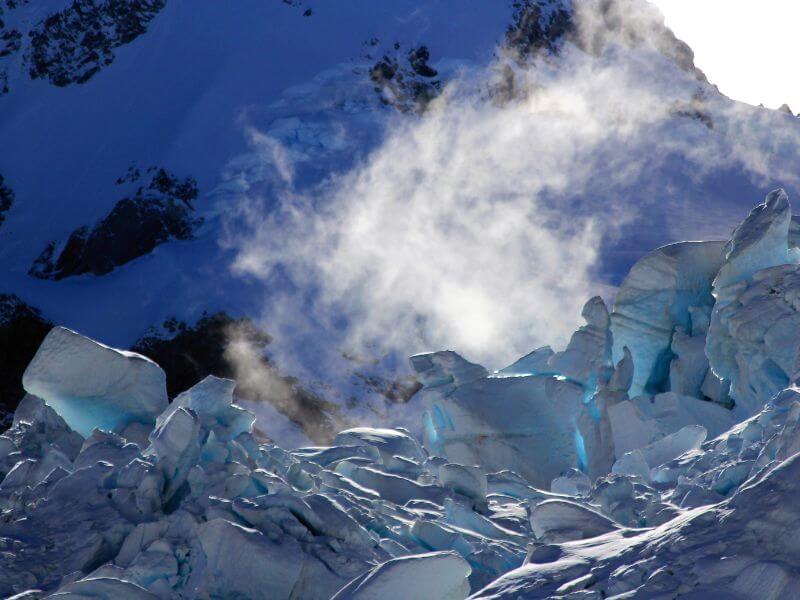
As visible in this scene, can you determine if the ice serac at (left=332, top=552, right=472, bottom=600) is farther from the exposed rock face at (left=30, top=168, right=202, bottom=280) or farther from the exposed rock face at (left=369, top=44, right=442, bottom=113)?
the exposed rock face at (left=369, top=44, right=442, bottom=113)

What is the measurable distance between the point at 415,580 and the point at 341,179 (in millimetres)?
28852

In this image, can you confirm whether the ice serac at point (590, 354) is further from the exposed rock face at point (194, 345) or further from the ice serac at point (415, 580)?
the exposed rock face at point (194, 345)

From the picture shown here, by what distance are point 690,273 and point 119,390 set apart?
7615 mm

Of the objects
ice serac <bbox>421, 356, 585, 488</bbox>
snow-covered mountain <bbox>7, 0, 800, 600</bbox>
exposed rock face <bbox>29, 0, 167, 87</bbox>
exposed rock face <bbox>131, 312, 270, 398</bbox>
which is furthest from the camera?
exposed rock face <bbox>29, 0, 167, 87</bbox>

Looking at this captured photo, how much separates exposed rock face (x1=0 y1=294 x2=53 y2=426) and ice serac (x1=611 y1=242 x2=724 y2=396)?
22.1 metres

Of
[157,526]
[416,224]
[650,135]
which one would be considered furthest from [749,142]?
[157,526]

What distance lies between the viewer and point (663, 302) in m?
14.4

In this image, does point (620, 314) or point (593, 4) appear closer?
point (620, 314)

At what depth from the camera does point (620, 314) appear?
14633 millimetres

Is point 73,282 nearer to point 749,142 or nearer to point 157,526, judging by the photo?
point 749,142

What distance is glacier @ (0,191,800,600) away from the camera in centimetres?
433

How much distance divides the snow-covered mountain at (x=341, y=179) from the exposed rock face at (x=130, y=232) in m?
0.08

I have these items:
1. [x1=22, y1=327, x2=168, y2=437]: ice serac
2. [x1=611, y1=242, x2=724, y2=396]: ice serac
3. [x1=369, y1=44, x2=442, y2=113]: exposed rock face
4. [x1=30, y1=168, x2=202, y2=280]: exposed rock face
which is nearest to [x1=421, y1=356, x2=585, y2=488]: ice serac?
[x1=611, y1=242, x2=724, y2=396]: ice serac

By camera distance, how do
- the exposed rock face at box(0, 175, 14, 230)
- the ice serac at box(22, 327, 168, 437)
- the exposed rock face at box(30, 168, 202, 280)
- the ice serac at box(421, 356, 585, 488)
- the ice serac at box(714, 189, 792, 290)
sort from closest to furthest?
the ice serac at box(22, 327, 168, 437), the ice serac at box(714, 189, 792, 290), the ice serac at box(421, 356, 585, 488), the exposed rock face at box(30, 168, 202, 280), the exposed rock face at box(0, 175, 14, 230)
